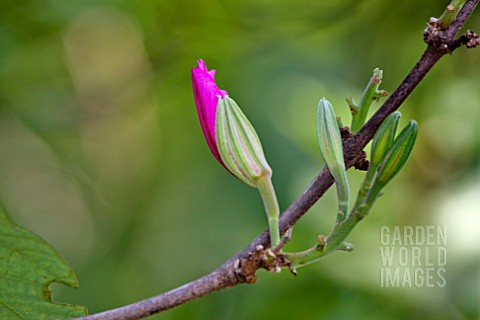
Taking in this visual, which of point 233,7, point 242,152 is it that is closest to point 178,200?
point 233,7

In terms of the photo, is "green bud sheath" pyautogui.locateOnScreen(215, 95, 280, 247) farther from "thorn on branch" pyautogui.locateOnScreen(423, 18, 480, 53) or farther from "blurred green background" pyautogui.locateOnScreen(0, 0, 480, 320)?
"blurred green background" pyautogui.locateOnScreen(0, 0, 480, 320)

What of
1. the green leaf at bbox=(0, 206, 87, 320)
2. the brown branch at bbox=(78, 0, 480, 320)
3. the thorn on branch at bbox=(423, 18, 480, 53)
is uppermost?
the thorn on branch at bbox=(423, 18, 480, 53)

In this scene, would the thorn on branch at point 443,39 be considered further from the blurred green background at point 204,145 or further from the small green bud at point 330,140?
the blurred green background at point 204,145

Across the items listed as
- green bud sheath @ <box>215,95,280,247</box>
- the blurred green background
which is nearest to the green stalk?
green bud sheath @ <box>215,95,280,247</box>

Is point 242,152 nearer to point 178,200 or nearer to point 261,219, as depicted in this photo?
point 261,219

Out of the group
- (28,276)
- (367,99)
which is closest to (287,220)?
(367,99)

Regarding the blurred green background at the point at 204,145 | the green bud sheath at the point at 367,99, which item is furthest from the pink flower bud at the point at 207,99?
the blurred green background at the point at 204,145
